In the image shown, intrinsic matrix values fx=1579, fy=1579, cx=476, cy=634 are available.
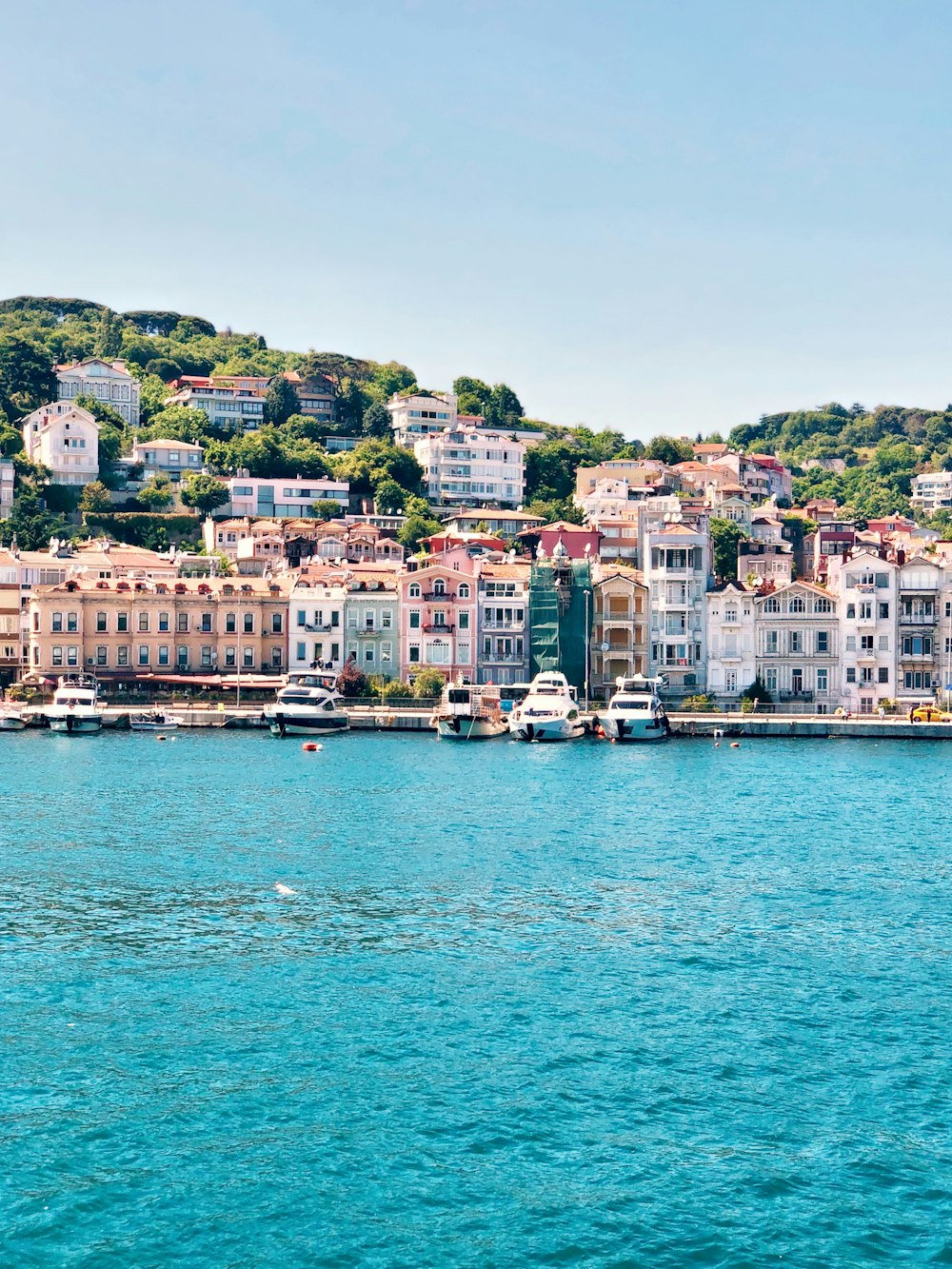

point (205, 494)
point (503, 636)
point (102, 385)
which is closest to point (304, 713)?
point (503, 636)

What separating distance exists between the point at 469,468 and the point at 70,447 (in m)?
38.8

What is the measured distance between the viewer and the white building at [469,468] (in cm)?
15700

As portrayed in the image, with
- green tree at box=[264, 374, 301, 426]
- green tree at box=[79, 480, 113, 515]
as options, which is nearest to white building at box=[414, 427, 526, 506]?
green tree at box=[264, 374, 301, 426]

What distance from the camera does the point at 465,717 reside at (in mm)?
90312

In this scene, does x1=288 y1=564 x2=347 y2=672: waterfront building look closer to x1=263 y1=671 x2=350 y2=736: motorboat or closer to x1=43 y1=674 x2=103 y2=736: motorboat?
x1=263 y1=671 x2=350 y2=736: motorboat

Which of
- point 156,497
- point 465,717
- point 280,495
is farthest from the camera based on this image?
point 280,495

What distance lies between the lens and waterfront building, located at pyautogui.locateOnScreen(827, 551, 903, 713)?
3947 inches

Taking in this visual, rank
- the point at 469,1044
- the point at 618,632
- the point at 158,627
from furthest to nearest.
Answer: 1. the point at 618,632
2. the point at 158,627
3. the point at 469,1044

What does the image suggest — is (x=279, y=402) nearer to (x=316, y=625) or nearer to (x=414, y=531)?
(x=414, y=531)

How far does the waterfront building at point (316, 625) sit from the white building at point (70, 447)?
155 feet

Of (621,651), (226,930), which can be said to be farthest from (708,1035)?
(621,651)

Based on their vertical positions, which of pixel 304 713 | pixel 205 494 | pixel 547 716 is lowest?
pixel 547 716

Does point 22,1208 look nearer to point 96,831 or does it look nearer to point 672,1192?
point 672,1192

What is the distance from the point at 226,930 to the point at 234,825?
16.9 m
